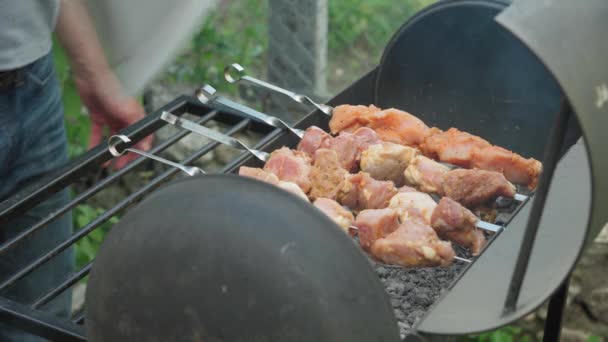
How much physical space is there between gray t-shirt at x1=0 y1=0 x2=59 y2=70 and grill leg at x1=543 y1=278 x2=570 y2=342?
63.9 inches

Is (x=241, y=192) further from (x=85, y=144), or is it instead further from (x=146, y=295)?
(x=85, y=144)

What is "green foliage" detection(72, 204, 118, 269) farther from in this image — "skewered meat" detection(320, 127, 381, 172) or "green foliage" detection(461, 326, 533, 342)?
"green foliage" detection(461, 326, 533, 342)

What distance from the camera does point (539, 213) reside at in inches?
59.0

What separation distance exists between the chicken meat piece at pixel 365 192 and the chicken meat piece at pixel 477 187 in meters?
0.17

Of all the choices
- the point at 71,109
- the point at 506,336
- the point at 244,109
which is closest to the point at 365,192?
the point at 244,109

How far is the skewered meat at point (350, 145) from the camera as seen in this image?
2.36m

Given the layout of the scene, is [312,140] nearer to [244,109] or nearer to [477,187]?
[244,109]

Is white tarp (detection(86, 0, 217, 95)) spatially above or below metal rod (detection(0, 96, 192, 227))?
above

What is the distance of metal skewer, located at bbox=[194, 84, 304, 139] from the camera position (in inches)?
96.8

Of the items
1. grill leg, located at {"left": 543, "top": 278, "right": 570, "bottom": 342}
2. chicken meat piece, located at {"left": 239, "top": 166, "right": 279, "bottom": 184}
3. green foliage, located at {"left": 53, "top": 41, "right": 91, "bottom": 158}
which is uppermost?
chicken meat piece, located at {"left": 239, "top": 166, "right": 279, "bottom": 184}

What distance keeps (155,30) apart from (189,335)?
3.78 feet

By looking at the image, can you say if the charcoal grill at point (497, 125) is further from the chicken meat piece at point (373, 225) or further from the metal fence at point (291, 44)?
the metal fence at point (291, 44)

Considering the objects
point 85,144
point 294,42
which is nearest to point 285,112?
point 294,42

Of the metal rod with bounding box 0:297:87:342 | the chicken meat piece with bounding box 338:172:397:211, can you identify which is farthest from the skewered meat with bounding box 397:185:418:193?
the metal rod with bounding box 0:297:87:342
